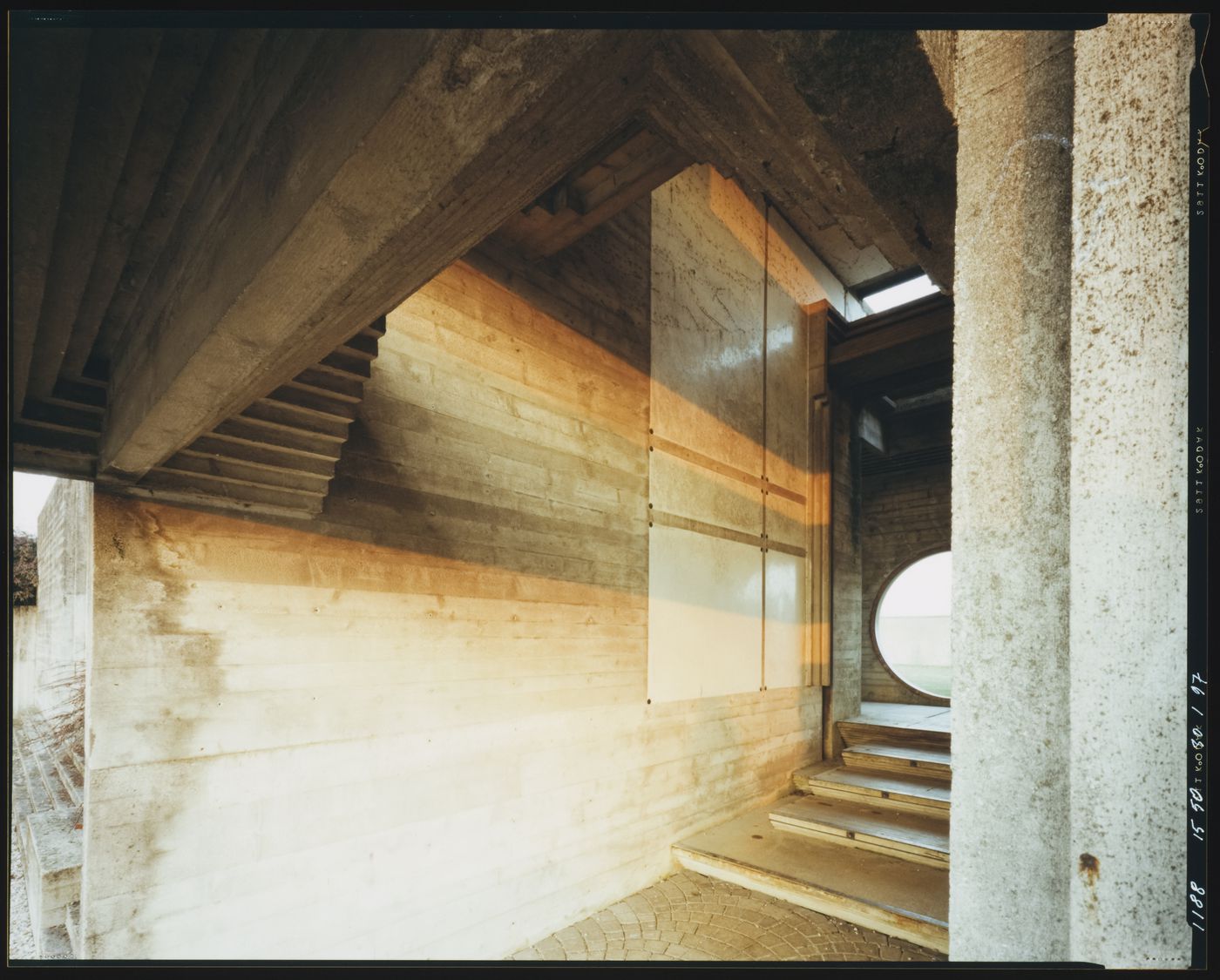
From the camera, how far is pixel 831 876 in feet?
12.3

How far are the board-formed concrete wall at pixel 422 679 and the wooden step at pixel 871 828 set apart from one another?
66cm

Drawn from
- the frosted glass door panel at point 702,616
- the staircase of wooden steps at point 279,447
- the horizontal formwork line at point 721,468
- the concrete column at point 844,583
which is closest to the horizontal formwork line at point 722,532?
the frosted glass door panel at point 702,616

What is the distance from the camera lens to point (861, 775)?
5.38 m

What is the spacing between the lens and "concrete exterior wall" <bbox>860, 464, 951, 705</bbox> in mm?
8578

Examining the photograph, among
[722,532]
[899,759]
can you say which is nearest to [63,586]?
[722,532]

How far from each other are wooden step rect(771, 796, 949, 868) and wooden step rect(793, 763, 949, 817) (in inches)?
2.3

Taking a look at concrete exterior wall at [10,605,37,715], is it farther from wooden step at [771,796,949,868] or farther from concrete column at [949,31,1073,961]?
wooden step at [771,796,949,868]

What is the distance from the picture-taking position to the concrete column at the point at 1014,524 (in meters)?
0.87

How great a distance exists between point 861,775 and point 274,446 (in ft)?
17.4

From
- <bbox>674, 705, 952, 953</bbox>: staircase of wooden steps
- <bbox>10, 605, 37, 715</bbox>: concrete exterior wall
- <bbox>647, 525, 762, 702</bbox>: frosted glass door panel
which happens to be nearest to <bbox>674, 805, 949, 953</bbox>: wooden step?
<bbox>674, 705, 952, 953</bbox>: staircase of wooden steps

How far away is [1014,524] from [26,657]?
4.20m

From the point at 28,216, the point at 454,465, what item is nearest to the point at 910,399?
the point at 454,465

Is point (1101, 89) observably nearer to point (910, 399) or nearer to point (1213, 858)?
point (1213, 858)

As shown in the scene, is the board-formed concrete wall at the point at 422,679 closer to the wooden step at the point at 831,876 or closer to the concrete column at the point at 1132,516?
the wooden step at the point at 831,876
